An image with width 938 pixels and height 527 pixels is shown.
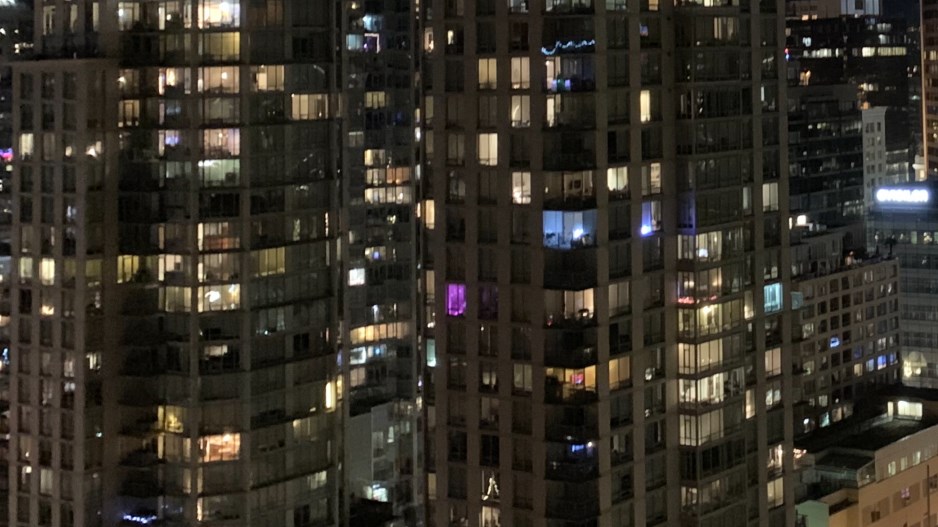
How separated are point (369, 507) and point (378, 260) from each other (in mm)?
34814

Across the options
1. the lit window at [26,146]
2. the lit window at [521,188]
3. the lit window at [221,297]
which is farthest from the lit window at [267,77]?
the lit window at [521,188]

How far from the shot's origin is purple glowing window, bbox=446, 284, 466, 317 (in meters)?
119

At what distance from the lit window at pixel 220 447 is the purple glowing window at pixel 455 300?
2309 cm

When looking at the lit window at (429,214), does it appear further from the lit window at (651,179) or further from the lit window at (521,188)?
the lit window at (651,179)

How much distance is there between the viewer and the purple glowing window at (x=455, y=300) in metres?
119

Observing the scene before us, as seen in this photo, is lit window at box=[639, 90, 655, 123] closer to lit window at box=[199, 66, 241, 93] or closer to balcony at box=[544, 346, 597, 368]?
balcony at box=[544, 346, 597, 368]

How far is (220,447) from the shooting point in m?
130

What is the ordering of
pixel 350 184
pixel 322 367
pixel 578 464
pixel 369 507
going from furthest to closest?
pixel 350 184
pixel 369 507
pixel 322 367
pixel 578 464

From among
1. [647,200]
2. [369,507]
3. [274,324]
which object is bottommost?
[369,507]

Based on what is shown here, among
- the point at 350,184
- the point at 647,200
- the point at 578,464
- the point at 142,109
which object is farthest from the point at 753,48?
the point at 350,184

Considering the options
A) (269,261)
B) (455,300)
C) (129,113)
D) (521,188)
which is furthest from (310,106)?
(521,188)

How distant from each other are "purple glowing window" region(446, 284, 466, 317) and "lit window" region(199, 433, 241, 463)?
23.1 meters

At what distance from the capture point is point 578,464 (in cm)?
11506

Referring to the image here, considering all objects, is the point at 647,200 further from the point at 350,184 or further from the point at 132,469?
the point at 350,184
